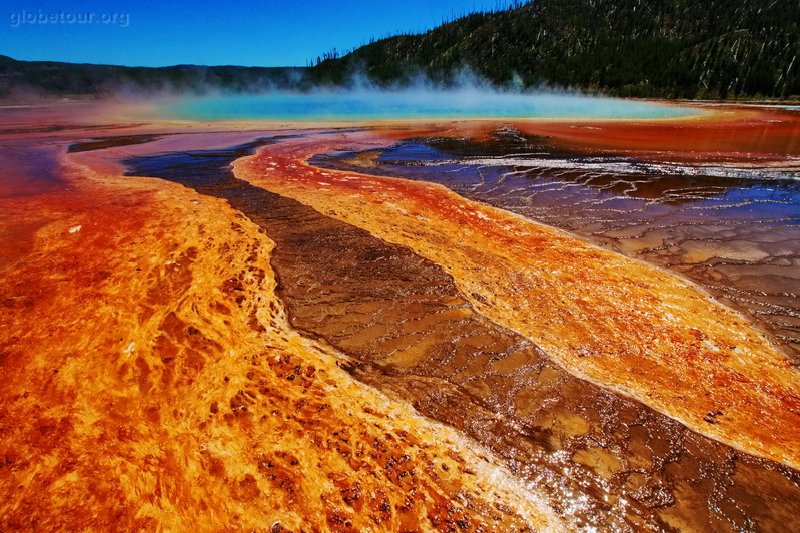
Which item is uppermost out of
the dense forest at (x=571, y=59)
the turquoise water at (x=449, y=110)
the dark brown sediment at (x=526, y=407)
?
the dense forest at (x=571, y=59)

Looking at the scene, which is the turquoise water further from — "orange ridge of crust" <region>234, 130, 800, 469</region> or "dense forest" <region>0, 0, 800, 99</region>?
"orange ridge of crust" <region>234, 130, 800, 469</region>

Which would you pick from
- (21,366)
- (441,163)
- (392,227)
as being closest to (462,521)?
(21,366)

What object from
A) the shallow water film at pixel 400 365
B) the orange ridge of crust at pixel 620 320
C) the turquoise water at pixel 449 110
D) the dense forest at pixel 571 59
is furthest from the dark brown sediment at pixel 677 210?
the dense forest at pixel 571 59

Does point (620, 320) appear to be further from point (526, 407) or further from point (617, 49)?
point (617, 49)

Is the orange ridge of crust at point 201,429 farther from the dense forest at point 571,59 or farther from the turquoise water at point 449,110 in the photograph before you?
the dense forest at point 571,59

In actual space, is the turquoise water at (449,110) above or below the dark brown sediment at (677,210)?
above

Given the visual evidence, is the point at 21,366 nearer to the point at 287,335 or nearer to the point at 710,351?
the point at 287,335

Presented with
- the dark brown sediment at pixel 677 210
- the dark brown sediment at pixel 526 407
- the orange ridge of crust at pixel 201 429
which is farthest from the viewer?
the dark brown sediment at pixel 677 210
